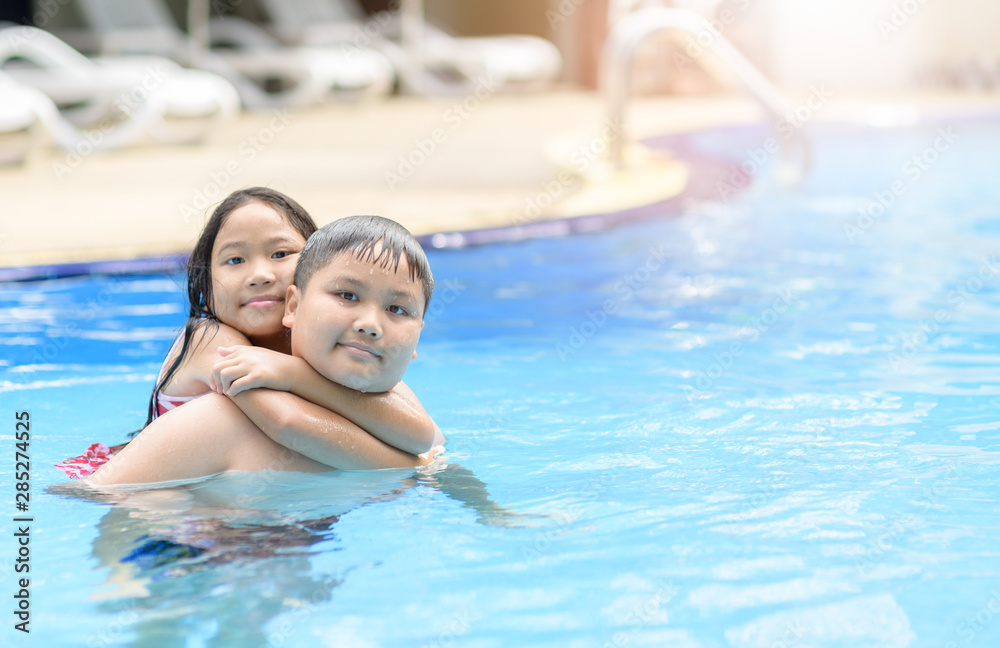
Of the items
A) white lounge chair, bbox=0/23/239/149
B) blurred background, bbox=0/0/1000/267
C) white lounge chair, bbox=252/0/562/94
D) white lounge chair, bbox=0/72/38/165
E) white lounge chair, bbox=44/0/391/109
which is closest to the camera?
blurred background, bbox=0/0/1000/267

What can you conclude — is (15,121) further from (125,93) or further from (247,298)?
(247,298)

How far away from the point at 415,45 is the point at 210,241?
1234cm

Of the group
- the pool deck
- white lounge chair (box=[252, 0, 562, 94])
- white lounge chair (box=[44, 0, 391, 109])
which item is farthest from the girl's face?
white lounge chair (box=[252, 0, 562, 94])

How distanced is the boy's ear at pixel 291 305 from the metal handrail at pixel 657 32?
4729mm

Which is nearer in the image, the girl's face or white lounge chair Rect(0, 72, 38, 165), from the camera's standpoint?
the girl's face

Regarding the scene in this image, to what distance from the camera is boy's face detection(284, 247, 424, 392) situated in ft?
7.74

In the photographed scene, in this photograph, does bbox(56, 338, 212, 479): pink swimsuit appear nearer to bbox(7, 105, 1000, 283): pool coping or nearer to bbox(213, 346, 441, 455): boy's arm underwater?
bbox(213, 346, 441, 455): boy's arm underwater

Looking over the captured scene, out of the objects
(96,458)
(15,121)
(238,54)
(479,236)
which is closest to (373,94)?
(238,54)

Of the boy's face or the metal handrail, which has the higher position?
the metal handrail

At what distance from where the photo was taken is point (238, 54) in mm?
13242

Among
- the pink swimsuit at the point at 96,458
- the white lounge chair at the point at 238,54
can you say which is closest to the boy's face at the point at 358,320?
the pink swimsuit at the point at 96,458

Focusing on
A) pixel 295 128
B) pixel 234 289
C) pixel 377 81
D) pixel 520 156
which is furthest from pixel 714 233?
pixel 377 81

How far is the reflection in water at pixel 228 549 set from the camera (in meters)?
2.10

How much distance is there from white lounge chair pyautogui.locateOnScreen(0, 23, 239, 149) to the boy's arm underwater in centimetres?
726
